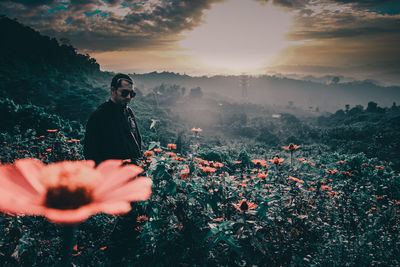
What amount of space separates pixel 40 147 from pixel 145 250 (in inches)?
161

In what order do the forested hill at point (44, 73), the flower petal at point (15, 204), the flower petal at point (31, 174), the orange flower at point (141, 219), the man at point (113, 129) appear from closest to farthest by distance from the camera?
the flower petal at point (15, 204) → the flower petal at point (31, 174) → the orange flower at point (141, 219) → the man at point (113, 129) → the forested hill at point (44, 73)

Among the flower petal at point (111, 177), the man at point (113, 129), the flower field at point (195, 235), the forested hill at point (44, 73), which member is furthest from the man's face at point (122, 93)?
the forested hill at point (44, 73)

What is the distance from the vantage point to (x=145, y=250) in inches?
82.3

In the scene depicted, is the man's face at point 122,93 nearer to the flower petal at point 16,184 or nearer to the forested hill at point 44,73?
the flower petal at point 16,184

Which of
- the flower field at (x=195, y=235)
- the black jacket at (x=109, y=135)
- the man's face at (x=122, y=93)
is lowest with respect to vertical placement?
the flower field at (x=195, y=235)

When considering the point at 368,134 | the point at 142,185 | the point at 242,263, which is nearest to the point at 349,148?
the point at 368,134

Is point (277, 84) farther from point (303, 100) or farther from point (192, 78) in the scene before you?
point (192, 78)

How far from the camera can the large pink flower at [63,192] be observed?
370 millimetres

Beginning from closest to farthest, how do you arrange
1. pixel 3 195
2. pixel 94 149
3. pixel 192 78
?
pixel 3 195, pixel 94 149, pixel 192 78

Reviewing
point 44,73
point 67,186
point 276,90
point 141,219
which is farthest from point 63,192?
point 276,90

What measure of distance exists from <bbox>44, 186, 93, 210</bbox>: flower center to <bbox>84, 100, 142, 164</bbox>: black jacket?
219cm

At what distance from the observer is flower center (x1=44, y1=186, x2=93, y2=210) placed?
1.37ft

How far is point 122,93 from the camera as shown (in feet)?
8.28

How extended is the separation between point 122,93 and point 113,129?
436 mm
